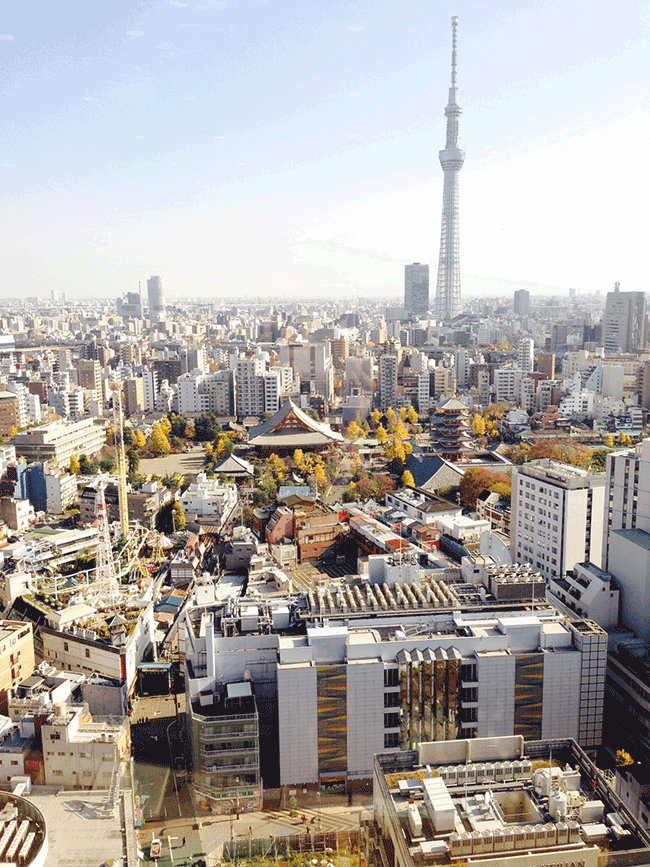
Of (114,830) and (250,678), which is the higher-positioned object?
(250,678)

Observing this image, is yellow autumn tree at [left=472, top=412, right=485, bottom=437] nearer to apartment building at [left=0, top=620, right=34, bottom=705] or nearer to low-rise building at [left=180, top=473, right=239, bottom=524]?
low-rise building at [left=180, top=473, right=239, bottom=524]

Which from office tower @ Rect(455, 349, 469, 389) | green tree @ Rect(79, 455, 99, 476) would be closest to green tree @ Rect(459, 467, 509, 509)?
green tree @ Rect(79, 455, 99, 476)

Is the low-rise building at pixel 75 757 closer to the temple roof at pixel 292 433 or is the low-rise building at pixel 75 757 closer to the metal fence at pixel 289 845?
the metal fence at pixel 289 845

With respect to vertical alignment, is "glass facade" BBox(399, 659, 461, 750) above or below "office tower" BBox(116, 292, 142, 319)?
below

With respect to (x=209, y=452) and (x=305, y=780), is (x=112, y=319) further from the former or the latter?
(x=305, y=780)

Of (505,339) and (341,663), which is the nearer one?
(341,663)

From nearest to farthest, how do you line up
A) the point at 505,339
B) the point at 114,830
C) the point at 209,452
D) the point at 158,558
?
the point at 114,830, the point at 158,558, the point at 209,452, the point at 505,339

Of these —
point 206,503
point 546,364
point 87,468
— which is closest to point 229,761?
point 206,503

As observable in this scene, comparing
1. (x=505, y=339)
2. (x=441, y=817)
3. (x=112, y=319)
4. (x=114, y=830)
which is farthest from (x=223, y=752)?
(x=112, y=319)
